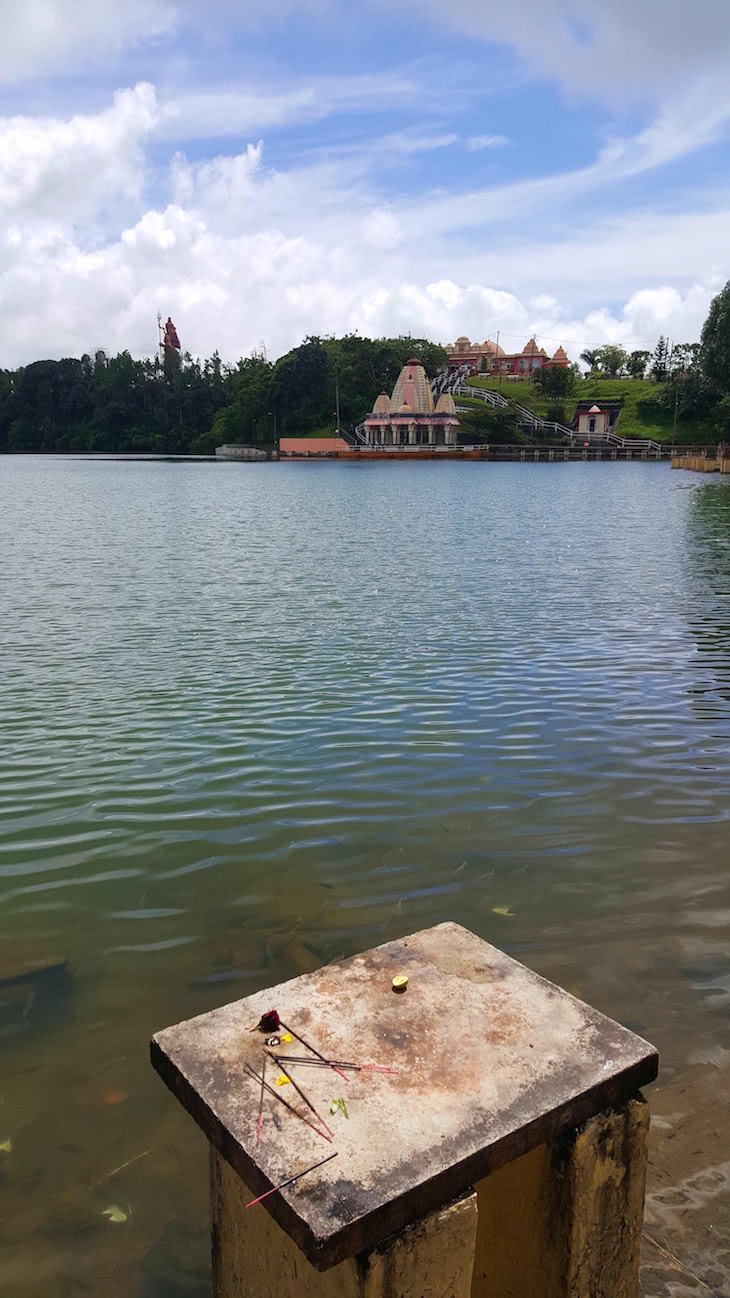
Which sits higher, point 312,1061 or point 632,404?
point 632,404

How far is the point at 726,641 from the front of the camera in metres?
13.4

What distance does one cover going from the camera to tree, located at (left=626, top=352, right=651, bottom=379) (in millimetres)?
141000

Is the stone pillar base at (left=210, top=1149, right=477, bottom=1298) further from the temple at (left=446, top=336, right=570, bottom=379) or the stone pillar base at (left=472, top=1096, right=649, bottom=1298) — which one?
the temple at (left=446, top=336, right=570, bottom=379)

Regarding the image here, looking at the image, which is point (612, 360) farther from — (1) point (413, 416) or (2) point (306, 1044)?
(2) point (306, 1044)

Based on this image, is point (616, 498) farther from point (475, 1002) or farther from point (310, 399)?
point (310, 399)

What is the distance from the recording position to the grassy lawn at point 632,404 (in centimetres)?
11031

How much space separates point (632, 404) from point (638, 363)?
80.5ft

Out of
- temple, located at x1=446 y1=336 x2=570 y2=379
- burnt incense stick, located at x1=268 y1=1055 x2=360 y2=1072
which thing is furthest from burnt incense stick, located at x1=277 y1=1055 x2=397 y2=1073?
temple, located at x1=446 y1=336 x2=570 y2=379

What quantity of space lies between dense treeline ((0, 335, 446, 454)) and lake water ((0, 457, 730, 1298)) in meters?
110

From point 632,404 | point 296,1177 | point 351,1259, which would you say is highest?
point 632,404

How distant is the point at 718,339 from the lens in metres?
66.6

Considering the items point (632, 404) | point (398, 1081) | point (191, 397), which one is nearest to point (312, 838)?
point (398, 1081)

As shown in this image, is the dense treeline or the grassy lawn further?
the dense treeline

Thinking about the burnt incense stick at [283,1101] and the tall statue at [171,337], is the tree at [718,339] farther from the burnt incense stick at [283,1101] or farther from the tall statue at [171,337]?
the tall statue at [171,337]
